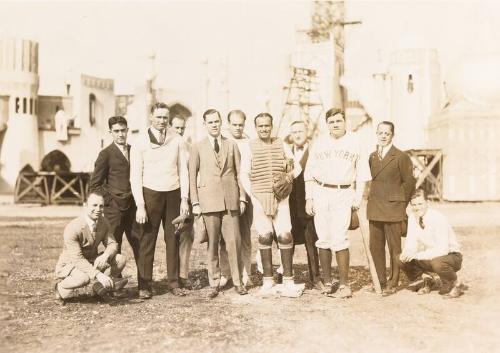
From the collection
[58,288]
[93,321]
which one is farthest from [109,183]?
[93,321]

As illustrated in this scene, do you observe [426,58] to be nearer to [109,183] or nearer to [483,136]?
[483,136]

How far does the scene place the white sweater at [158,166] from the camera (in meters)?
6.07

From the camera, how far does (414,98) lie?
30.9 m

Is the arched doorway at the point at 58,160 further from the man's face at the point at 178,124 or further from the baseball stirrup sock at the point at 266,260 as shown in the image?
the baseball stirrup sock at the point at 266,260

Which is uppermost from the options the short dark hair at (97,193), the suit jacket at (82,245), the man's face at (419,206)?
the short dark hair at (97,193)

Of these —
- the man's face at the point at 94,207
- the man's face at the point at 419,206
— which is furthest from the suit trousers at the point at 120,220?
the man's face at the point at 419,206

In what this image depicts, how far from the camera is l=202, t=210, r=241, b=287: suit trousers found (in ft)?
20.6

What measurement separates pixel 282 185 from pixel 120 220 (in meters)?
1.82

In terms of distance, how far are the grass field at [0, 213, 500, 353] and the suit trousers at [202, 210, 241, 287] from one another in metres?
0.23

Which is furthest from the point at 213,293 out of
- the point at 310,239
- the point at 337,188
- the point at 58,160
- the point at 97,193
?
the point at 58,160

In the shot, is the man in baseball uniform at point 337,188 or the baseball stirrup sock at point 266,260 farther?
the baseball stirrup sock at point 266,260

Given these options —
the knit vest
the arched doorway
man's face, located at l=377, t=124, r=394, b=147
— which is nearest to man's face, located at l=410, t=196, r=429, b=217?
man's face, located at l=377, t=124, r=394, b=147

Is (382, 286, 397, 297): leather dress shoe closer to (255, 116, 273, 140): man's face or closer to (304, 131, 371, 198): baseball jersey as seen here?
(304, 131, 371, 198): baseball jersey

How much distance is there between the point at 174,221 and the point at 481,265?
15.3ft
